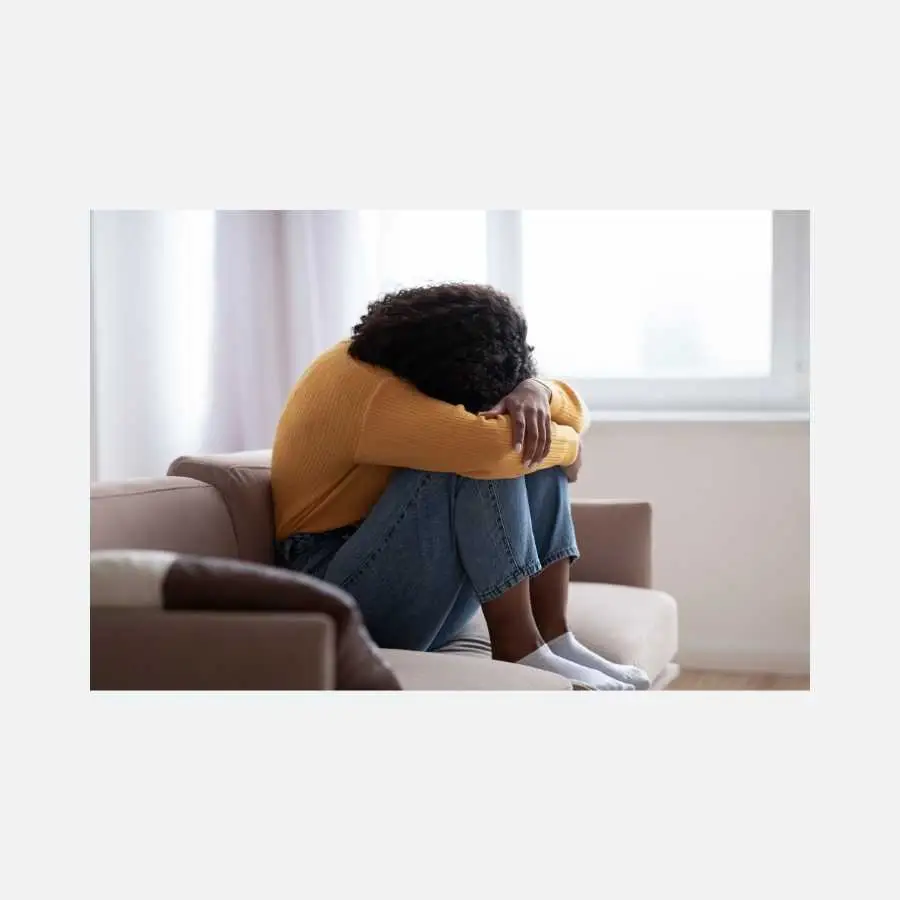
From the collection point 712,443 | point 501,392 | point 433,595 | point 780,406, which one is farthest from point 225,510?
point 780,406

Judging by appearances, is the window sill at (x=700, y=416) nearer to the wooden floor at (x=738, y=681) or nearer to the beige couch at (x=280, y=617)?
the wooden floor at (x=738, y=681)

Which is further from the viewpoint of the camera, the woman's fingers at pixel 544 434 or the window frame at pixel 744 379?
the window frame at pixel 744 379

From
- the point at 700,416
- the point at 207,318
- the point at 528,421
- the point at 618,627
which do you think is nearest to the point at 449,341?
the point at 528,421

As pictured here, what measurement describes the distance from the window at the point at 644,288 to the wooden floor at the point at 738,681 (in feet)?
2.30

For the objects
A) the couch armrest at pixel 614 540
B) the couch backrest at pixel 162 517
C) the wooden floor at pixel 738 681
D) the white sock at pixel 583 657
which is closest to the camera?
the couch backrest at pixel 162 517

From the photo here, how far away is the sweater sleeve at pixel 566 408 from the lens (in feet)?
6.16

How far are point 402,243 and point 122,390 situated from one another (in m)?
1.09

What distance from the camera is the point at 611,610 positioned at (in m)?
2.06

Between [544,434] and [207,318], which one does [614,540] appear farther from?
[207,318]

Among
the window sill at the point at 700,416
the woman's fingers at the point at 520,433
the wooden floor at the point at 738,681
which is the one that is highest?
the woman's fingers at the point at 520,433

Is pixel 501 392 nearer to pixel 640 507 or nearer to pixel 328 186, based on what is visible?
pixel 328 186

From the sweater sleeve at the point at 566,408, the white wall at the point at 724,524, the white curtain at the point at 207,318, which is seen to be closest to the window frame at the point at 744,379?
the white wall at the point at 724,524

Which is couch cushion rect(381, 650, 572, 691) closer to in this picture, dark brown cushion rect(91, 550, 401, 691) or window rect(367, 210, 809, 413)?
dark brown cushion rect(91, 550, 401, 691)

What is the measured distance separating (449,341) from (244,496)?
371 millimetres
